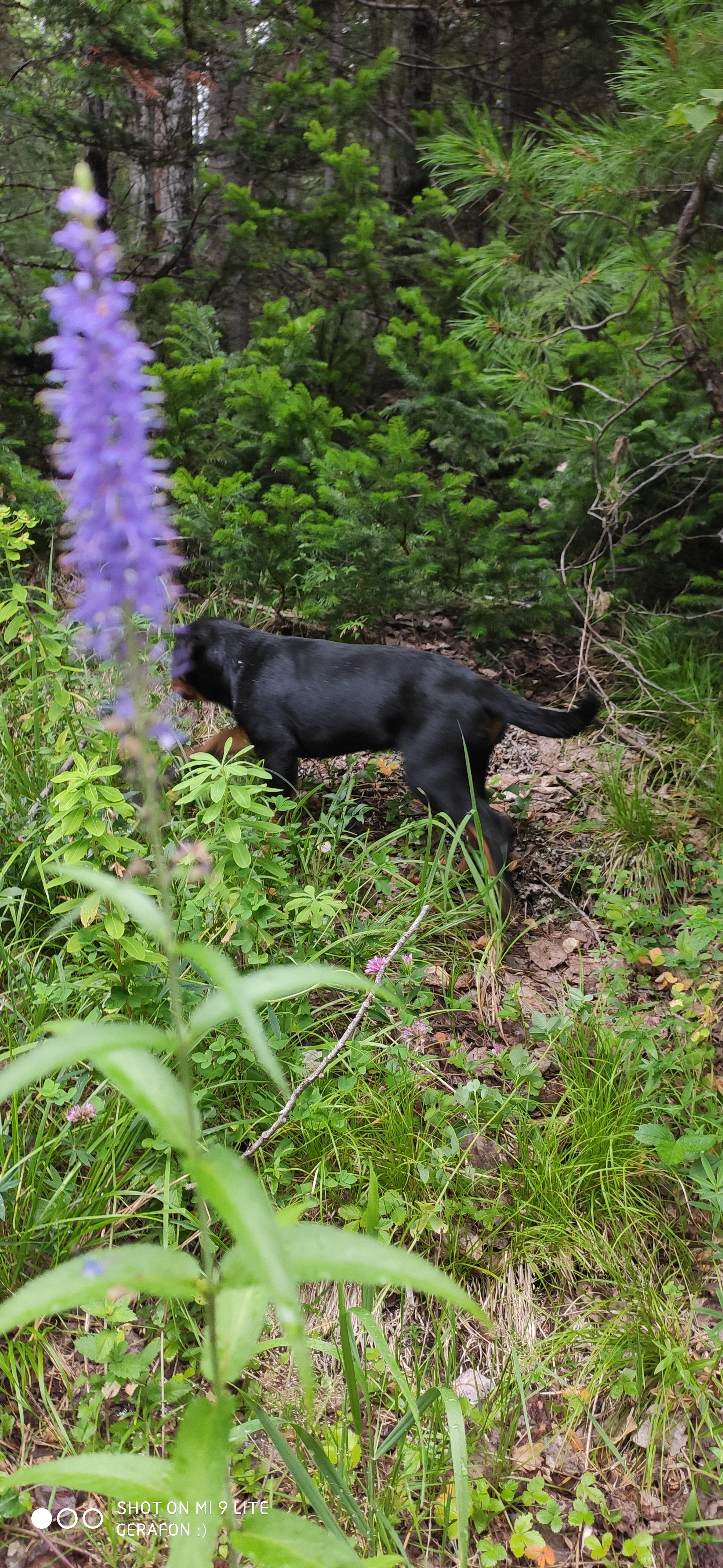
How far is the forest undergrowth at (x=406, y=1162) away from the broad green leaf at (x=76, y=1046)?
0.22 m

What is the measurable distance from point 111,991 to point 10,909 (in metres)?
0.60

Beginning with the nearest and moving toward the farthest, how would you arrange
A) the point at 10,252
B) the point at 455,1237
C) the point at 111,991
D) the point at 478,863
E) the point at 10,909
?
the point at 455,1237, the point at 111,991, the point at 10,909, the point at 478,863, the point at 10,252

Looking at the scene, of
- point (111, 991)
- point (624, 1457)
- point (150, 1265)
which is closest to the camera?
point (150, 1265)

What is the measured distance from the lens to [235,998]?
0.87 meters

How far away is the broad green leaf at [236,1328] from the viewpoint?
115 cm

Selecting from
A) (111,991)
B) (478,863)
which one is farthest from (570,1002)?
(111,991)

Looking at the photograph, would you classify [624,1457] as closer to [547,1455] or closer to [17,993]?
[547,1455]

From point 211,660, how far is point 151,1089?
130 inches

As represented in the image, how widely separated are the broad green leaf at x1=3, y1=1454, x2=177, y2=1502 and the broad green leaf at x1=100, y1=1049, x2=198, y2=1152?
1.59 feet

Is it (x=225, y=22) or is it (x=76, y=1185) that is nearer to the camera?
(x=76, y=1185)

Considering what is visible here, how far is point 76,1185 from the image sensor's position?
7.75 ft

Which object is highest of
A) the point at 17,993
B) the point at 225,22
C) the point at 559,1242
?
the point at 225,22

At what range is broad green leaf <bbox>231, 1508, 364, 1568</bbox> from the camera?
113 centimetres

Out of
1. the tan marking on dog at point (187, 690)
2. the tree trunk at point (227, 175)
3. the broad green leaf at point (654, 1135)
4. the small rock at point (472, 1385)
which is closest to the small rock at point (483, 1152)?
the broad green leaf at point (654, 1135)
